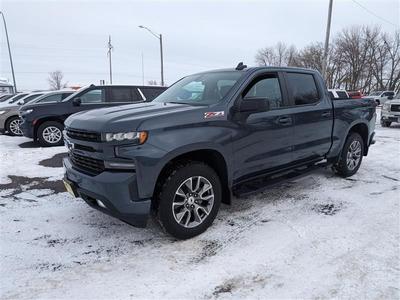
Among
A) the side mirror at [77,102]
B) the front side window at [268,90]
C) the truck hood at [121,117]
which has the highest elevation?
the front side window at [268,90]

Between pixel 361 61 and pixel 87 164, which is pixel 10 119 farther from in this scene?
pixel 361 61

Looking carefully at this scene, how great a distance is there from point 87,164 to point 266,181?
89.4 inches

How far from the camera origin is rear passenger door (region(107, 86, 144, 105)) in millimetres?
9641

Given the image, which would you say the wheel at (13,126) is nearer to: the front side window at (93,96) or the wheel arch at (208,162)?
the front side window at (93,96)

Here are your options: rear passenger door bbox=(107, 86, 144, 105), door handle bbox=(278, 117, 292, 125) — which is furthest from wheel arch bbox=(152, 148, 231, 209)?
rear passenger door bbox=(107, 86, 144, 105)

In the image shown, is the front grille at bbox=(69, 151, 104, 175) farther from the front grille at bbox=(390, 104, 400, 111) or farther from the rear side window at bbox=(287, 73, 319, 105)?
the front grille at bbox=(390, 104, 400, 111)

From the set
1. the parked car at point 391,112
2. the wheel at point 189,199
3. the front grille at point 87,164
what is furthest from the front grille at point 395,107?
the front grille at point 87,164

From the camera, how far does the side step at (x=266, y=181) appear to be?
13.6 ft

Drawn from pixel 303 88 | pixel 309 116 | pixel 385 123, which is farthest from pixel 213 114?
pixel 385 123

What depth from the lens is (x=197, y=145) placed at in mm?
3562

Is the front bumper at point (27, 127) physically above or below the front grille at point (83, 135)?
below

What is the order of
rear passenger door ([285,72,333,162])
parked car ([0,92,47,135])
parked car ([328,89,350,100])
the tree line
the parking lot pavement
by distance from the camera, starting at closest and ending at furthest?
1. the parking lot pavement
2. rear passenger door ([285,72,333,162])
3. parked car ([328,89,350,100])
4. parked car ([0,92,47,135])
5. the tree line

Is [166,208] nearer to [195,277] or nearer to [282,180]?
Result: [195,277]

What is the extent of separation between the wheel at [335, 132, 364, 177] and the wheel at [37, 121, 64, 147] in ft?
23.9
